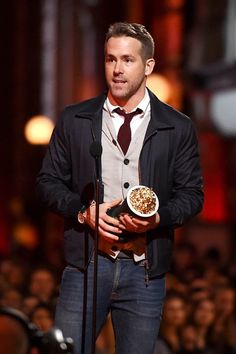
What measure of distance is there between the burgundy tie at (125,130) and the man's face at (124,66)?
0.08 m

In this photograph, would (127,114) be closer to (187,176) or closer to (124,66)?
(124,66)

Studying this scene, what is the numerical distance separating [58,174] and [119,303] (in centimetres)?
63

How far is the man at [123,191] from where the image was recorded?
4918mm

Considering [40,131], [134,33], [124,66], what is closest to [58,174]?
[124,66]

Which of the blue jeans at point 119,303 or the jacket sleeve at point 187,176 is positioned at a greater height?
the jacket sleeve at point 187,176

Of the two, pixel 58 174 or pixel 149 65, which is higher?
pixel 149 65

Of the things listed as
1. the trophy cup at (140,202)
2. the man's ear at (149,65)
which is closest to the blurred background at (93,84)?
the man's ear at (149,65)

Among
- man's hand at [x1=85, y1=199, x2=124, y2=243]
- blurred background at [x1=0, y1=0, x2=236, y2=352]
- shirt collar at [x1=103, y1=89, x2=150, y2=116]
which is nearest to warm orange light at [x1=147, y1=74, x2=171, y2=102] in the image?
blurred background at [x1=0, y1=0, x2=236, y2=352]

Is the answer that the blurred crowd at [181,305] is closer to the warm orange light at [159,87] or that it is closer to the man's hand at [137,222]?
the man's hand at [137,222]

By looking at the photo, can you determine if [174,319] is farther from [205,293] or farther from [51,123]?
[51,123]

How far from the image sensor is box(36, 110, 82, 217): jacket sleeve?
4.94 m

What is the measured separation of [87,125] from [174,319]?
5.36 meters

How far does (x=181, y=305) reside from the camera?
1028 cm

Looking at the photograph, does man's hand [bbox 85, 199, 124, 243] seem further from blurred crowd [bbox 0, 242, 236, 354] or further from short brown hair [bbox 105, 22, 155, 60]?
blurred crowd [bbox 0, 242, 236, 354]
